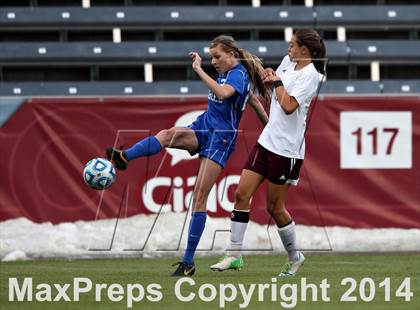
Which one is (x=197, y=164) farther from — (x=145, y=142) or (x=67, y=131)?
(x=145, y=142)

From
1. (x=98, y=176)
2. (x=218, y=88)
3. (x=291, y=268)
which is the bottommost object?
(x=291, y=268)

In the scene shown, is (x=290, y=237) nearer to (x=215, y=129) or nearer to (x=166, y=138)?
(x=215, y=129)

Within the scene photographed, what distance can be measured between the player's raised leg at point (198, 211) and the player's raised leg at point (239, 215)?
25 cm

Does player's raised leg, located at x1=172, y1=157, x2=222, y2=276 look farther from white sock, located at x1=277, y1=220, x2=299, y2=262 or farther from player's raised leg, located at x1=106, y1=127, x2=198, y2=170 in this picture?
white sock, located at x1=277, y1=220, x2=299, y2=262

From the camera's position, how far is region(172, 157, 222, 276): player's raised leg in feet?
23.4

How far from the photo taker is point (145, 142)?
7.02 m

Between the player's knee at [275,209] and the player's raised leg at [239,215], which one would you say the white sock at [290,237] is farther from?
the player's raised leg at [239,215]

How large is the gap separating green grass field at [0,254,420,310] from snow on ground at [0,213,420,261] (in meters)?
0.27

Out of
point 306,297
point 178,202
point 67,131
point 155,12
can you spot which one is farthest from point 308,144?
point 155,12

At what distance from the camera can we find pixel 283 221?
7.07m

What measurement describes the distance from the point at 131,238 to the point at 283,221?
348cm

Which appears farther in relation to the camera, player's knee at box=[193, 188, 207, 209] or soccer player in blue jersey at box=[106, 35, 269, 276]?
Answer: player's knee at box=[193, 188, 207, 209]

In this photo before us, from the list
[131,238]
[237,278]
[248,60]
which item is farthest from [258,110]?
[131,238]

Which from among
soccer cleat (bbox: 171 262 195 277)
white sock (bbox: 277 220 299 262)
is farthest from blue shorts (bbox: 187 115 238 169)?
soccer cleat (bbox: 171 262 195 277)
